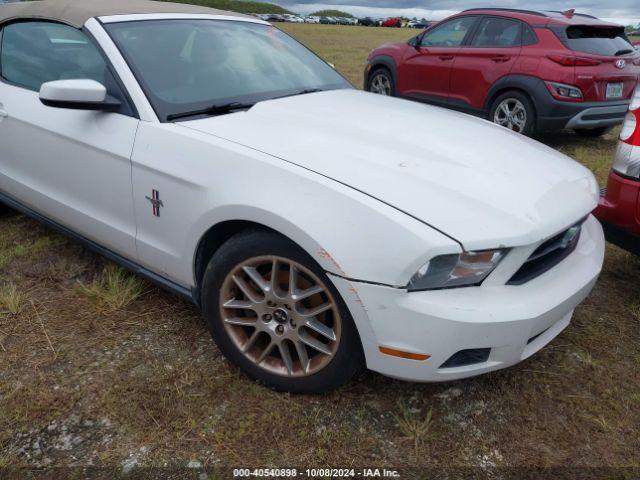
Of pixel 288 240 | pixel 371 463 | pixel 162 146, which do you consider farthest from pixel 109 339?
pixel 371 463

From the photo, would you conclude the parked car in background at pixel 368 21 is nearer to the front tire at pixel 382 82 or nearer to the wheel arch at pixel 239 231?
the front tire at pixel 382 82

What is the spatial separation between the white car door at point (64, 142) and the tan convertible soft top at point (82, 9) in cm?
5

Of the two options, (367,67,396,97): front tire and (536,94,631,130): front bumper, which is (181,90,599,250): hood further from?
(367,67,396,97): front tire

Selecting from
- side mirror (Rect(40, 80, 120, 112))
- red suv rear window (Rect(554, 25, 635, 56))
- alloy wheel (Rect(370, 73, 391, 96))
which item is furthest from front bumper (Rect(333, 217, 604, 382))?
alloy wheel (Rect(370, 73, 391, 96))

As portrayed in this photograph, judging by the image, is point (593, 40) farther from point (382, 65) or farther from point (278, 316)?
point (278, 316)

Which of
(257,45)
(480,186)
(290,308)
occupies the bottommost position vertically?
(290,308)

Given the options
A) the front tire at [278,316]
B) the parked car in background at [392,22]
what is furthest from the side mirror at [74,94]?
the parked car in background at [392,22]

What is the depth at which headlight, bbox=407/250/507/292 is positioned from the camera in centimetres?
177

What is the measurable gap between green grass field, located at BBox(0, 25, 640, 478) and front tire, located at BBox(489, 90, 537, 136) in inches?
149

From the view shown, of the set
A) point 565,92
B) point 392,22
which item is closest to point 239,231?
point 565,92

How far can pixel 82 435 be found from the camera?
2.04 metres

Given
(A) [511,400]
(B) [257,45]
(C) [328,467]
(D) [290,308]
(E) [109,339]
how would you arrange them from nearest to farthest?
(C) [328,467]
(D) [290,308]
(A) [511,400]
(E) [109,339]
(B) [257,45]

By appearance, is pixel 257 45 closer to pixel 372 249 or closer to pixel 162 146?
pixel 162 146

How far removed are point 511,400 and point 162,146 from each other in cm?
186
